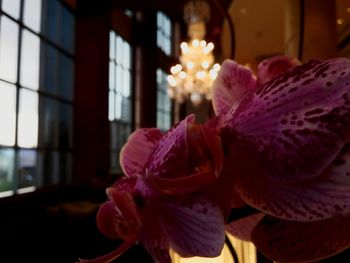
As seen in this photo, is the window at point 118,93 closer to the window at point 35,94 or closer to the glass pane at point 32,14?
the window at point 35,94

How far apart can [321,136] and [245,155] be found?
0.06m

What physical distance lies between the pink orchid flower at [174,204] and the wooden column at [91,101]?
5389 mm

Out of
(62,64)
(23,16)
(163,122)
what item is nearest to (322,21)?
(23,16)

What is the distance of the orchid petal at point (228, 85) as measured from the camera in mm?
440

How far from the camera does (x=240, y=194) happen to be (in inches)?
13.2

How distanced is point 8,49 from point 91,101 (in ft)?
6.36

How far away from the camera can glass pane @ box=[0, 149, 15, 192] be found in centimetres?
373

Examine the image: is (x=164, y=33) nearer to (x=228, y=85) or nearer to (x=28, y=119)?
(x=28, y=119)

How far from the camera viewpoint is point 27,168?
4.29 metres

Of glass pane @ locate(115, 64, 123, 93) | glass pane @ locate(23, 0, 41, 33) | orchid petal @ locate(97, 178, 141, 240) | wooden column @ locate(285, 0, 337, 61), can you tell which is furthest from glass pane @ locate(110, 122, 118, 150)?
orchid petal @ locate(97, 178, 141, 240)

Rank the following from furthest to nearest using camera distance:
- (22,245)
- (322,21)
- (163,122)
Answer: (163,122), (22,245), (322,21)

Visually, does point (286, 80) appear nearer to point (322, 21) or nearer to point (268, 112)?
point (268, 112)

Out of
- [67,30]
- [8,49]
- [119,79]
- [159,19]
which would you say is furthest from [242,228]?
[159,19]

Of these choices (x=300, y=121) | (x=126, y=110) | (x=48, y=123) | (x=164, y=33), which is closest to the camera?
(x=300, y=121)
